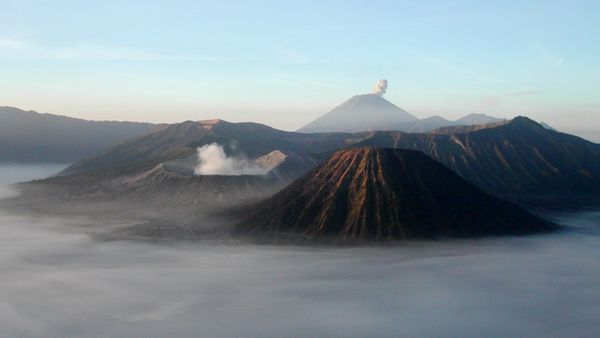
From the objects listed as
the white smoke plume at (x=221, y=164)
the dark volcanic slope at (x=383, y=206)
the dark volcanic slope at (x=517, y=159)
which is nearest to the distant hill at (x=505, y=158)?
the dark volcanic slope at (x=517, y=159)

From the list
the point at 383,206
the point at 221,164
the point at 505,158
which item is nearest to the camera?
the point at 383,206

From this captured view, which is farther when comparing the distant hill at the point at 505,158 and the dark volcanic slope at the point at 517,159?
the dark volcanic slope at the point at 517,159

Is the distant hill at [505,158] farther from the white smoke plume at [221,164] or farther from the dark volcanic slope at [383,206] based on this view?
the dark volcanic slope at [383,206]

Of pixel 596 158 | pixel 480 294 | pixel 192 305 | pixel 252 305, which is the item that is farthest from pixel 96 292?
pixel 596 158

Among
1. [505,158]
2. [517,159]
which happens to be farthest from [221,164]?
[517,159]

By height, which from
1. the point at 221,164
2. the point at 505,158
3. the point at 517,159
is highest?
the point at 505,158

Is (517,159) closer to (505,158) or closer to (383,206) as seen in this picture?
(505,158)
